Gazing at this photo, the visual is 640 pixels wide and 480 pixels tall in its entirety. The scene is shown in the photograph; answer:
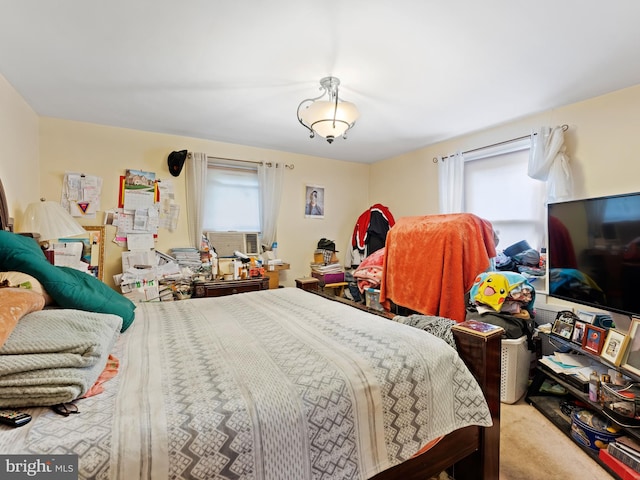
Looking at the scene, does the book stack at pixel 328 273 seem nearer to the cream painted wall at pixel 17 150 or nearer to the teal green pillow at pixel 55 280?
the teal green pillow at pixel 55 280

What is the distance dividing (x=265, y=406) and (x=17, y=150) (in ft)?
9.54

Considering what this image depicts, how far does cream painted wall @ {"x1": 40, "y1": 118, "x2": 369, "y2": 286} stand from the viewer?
110 inches

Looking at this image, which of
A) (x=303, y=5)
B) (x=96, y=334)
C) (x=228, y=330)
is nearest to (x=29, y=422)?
(x=96, y=334)

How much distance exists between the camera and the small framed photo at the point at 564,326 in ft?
6.30

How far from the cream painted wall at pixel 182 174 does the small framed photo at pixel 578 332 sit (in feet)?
9.50

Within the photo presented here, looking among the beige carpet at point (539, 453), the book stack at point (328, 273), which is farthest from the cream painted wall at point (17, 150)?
the beige carpet at point (539, 453)

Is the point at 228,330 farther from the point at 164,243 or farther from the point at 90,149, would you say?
the point at 90,149

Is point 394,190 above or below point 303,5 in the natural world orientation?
below

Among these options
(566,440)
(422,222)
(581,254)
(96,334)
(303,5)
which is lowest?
(566,440)

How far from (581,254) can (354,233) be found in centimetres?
269

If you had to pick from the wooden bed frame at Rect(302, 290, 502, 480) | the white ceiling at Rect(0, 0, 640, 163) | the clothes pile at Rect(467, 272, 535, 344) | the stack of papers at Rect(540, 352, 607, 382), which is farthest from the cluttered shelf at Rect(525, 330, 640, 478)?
the white ceiling at Rect(0, 0, 640, 163)

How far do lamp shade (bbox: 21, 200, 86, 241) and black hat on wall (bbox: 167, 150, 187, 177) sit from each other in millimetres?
1160

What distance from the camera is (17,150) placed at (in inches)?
89.5

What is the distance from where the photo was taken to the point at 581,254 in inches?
77.7
